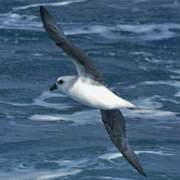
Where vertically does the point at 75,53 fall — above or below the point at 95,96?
above

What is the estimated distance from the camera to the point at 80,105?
87.0 feet

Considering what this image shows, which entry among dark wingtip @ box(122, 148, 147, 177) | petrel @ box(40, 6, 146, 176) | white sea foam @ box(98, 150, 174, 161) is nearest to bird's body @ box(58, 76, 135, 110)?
petrel @ box(40, 6, 146, 176)

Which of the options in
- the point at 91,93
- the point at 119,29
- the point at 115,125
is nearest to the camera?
the point at 91,93

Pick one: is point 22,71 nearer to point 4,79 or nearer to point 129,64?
point 4,79

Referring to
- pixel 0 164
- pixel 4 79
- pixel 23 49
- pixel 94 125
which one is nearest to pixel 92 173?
pixel 0 164

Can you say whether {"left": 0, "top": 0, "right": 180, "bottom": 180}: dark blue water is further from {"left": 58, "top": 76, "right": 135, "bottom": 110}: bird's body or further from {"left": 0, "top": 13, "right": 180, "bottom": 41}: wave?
{"left": 58, "top": 76, "right": 135, "bottom": 110}: bird's body

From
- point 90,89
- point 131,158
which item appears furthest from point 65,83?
point 131,158

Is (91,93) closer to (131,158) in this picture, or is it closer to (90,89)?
(90,89)

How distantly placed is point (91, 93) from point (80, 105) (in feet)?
37.1

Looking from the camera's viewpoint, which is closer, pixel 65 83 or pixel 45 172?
pixel 65 83

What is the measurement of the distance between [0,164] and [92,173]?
2035 millimetres

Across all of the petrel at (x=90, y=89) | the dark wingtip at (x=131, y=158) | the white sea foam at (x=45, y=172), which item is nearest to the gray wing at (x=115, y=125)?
the petrel at (x=90, y=89)

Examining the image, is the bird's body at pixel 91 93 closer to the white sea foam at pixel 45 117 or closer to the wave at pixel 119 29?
the white sea foam at pixel 45 117

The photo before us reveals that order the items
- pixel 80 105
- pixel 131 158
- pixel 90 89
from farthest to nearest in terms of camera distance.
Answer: pixel 80 105, pixel 131 158, pixel 90 89
